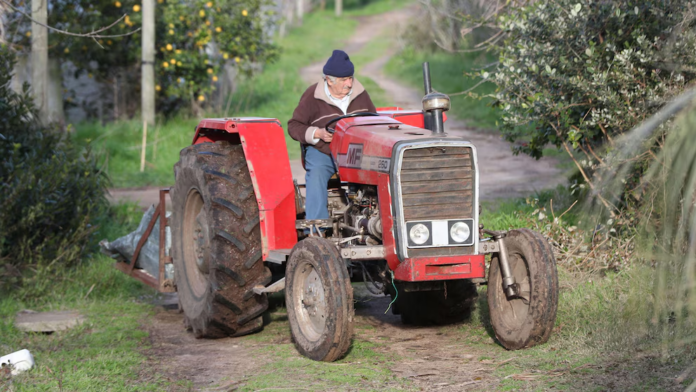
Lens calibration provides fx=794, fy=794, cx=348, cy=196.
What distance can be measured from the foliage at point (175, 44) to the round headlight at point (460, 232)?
38.4 ft

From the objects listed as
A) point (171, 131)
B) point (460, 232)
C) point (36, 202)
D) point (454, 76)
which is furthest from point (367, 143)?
point (454, 76)

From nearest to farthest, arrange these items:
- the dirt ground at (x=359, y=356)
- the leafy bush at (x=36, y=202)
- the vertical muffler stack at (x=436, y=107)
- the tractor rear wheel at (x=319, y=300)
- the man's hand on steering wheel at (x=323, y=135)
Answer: the dirt ground at (x=359, y=356) → the tractor rear wheel at (x=319, y=300) → the vertical muffler stack at (x=436, y=107) → the man's hand on steering wheel at (x=323, y=135) → the leafy bush at (x=36, y=202)

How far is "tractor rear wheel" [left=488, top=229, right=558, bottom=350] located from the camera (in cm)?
474

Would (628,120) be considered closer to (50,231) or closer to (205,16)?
(50,231)

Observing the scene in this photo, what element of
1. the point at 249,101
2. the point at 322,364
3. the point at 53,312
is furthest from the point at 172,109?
the point at 322,364

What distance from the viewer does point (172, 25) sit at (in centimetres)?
1568

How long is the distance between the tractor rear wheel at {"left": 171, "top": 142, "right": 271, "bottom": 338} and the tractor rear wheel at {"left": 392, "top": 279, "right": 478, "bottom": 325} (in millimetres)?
1142

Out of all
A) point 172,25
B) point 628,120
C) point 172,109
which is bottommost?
point 628,120

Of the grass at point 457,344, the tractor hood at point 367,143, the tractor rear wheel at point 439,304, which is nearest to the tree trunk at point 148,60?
the grass at point 457,344

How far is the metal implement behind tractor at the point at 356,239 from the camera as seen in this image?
479cm

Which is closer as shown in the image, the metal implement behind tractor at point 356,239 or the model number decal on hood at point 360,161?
the metal implement behind tractor at point 356,239

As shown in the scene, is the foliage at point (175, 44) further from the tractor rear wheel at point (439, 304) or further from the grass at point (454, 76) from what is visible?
the tractor rear wheel at point (439, 304)

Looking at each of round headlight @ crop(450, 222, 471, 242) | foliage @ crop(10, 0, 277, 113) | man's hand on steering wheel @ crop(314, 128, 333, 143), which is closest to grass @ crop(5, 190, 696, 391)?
round headlight @ crop(450, 222, 471, 242)

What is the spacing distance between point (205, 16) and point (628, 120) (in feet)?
37.7
